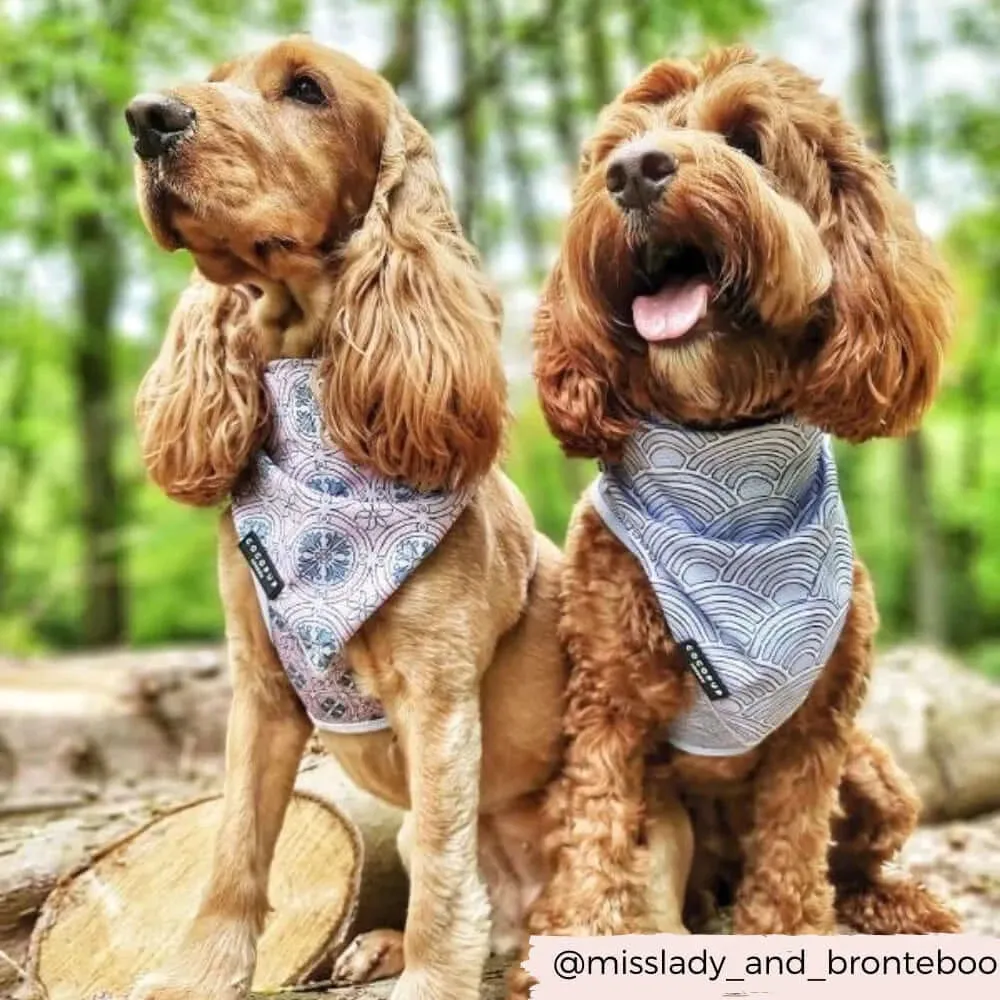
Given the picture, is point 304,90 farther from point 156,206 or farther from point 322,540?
point 322,540

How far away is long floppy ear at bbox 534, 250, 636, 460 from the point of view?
270cm

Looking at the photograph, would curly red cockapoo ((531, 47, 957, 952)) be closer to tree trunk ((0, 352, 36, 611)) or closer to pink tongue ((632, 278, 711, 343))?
pink tongue ((632, 278, 711, 343))

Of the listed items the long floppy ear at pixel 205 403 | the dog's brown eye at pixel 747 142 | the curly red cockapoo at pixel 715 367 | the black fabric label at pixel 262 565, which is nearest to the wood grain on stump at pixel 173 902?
the curly red cockapoo at pixel 715 367

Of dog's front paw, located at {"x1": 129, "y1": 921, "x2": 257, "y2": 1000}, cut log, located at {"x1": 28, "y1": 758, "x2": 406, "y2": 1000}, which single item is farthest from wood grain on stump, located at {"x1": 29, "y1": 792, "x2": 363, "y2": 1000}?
dog's front paw, located at {"x1": 129, "y1": 921, "x2": 257, "y2": 1000}

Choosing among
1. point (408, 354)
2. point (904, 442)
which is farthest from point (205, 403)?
point (904, 442)

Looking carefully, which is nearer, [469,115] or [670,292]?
[670,292]

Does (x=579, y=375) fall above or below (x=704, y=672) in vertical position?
above

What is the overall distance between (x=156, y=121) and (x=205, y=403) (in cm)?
60

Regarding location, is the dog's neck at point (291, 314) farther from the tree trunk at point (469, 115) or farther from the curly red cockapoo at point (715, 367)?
the tree trunk at point (469, 115)

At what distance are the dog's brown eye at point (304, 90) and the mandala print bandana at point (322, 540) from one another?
522 millimetres

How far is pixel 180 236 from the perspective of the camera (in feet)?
7.95

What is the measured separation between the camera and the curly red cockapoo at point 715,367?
98.8 inches

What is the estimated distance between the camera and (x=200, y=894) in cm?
322

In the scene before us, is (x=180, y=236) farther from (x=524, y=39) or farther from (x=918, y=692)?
(x=524, y=39)
